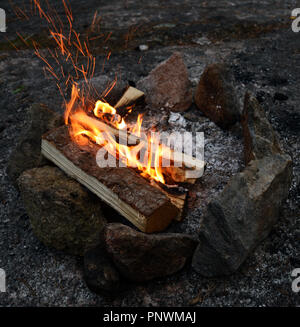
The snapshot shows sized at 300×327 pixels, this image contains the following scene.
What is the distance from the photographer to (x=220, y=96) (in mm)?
3338

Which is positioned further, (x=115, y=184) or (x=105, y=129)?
(x=105, y=129)

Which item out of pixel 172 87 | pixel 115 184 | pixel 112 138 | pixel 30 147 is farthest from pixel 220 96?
pixel 30 147

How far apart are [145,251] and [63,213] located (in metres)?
0.74

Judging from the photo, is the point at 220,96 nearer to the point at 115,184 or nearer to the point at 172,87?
the point at 172,87

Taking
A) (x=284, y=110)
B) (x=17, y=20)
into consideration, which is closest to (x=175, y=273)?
(x=284, y=110)

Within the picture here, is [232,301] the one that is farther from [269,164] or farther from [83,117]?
[83,117]

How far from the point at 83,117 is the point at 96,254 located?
4.98ft

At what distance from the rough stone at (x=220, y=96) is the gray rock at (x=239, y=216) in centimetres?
112

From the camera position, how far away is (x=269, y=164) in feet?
7.43

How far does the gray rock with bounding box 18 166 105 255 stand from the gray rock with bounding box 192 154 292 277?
88 centimetres

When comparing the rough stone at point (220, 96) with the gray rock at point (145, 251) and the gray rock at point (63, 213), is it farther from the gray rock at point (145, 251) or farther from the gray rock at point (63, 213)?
the gray rock at point (63, 213)

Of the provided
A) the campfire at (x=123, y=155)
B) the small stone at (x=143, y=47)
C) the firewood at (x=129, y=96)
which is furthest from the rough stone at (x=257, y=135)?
the small stone at (x=143, y=47)

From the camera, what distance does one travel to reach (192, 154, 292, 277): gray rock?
81.9 inches

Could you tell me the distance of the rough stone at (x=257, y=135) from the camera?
2.59 m
